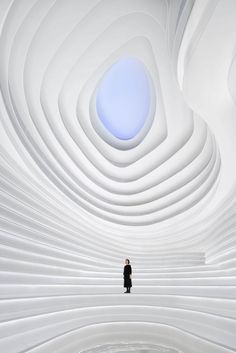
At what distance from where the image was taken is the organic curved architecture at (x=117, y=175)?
610 centimetres

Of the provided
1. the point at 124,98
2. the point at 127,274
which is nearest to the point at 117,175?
the point at 124,98

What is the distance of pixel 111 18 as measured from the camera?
32.5 feet

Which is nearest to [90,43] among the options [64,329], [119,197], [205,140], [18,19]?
[18,19]

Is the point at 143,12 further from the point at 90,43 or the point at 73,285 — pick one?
the point at 73,285

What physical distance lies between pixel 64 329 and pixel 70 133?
24.8 feet

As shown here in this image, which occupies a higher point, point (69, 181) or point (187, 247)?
point (69, 181)

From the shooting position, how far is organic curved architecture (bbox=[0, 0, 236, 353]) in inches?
240

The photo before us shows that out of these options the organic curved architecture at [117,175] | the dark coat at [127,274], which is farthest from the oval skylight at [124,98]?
the dark coat at [127,274]

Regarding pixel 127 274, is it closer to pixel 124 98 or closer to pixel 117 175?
pixel 117 175

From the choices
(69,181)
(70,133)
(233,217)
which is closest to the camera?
(233,217)

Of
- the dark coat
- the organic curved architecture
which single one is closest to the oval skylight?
the organic curved architecture

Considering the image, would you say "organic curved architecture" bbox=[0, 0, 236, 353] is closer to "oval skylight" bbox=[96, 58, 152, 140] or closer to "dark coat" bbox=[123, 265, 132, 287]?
"oval skylight" bbox=[96, 58, 152, 140]

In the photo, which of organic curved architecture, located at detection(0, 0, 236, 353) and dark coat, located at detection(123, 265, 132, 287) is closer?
organic curved architecture, located at detection(0, 0, 236, 353)

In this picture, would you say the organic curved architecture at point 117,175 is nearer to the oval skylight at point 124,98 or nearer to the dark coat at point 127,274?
the oval skylight at point 124,98
